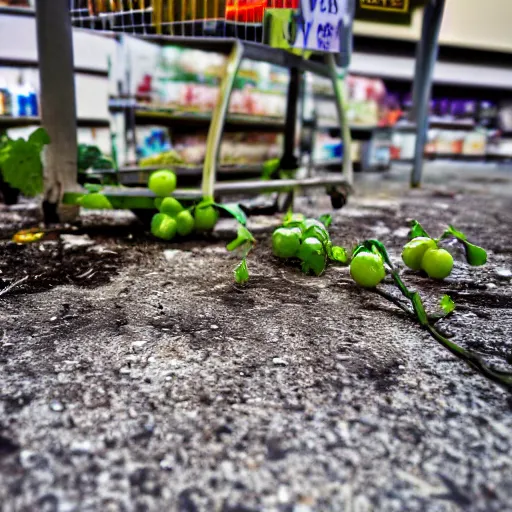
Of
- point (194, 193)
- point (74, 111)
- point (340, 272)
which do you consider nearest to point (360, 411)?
point (340, 272)

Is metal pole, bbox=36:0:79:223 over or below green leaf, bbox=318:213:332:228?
over

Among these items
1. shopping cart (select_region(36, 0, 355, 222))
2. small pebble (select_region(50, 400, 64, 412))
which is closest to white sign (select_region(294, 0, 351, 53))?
shopping cart (select_region(36, 0, 355, 222))

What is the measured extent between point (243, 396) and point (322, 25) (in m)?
1.44

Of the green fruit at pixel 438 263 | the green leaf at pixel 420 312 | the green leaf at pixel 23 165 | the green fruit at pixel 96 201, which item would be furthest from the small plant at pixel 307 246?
the green leaf at pixel 23 165

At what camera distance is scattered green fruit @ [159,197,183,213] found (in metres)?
1.62

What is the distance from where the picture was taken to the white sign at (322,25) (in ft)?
→ 5.30

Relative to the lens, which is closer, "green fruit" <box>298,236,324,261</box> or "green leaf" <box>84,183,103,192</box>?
"green fruit" <box>298,236,324,261</box>

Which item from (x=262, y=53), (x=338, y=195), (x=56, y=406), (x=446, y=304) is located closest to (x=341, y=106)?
(x=338, y=195)

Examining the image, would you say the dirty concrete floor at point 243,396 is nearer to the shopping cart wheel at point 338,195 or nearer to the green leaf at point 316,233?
the green leaf at point 316,233

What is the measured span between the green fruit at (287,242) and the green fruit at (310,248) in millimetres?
51

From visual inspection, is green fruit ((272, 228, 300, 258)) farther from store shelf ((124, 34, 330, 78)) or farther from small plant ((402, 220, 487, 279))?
store shelf ((124, 34, 330, 78))

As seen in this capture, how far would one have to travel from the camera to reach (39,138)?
1673 mm

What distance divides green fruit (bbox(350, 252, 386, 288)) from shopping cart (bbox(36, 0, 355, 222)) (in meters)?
0.70

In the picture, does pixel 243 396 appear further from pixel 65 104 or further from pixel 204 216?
pixel 65 104
